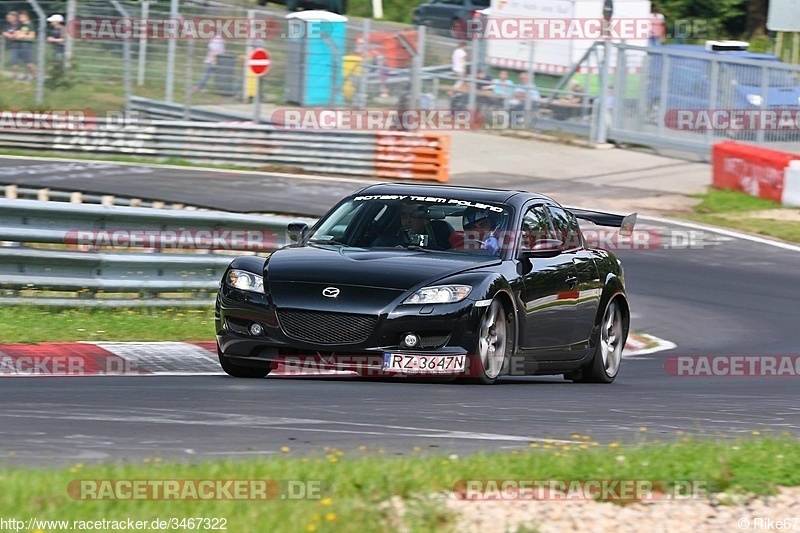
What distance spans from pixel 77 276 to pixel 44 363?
83.7 inches

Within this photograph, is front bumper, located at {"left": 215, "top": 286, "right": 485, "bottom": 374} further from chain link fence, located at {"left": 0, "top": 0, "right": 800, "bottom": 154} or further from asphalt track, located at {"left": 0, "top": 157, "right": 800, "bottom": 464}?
chain link fence, located at {"left": 0, "top": 0, "right": 800, "bottom": 154}

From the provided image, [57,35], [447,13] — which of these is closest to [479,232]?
[57,35]

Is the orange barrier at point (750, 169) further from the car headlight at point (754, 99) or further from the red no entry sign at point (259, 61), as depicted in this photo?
the red no entry sign at point (259, 61)

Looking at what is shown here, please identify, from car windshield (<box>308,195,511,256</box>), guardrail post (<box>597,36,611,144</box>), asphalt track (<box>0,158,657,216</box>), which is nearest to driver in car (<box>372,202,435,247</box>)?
car windshield (<box>308,195,511,256</box>)

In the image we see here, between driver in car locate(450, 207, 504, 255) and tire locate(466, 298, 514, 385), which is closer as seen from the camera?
tire locate(466, 298, 514, 385)

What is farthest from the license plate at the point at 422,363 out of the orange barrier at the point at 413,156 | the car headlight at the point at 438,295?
the orange barrier at the point at 413,156

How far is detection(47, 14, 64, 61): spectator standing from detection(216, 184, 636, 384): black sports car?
18.9 m

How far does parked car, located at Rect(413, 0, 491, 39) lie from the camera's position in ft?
132

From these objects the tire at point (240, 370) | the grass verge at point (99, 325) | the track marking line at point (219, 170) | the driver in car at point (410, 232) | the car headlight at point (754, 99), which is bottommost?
the track marking line at point (219, 170)

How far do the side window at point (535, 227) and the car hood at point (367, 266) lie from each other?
1.96 feet

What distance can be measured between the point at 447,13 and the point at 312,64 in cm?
1531

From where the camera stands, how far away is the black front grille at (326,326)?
863 cm

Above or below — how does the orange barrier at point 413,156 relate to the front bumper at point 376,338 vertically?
below

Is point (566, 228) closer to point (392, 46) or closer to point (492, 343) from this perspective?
point (492, 343)
